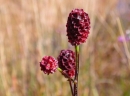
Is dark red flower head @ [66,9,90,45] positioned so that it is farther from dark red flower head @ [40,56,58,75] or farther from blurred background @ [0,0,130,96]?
blurred background @ [0,0,130,96]

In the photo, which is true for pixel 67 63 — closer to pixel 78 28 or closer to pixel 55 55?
pixel 78 28

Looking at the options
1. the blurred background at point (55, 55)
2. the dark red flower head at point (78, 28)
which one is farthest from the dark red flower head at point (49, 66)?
the blurred background at point (55, 55)

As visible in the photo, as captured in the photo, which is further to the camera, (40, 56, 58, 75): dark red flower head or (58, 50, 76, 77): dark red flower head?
(58, 50, 76, 77): dark red flower head

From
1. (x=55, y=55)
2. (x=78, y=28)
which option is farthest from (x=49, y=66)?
(x=55, y=55)

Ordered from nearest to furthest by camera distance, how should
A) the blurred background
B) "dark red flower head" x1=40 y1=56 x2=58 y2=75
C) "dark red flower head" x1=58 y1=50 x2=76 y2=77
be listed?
1. "dark red flower head" x1=40 y1=56 x2=58 y2=75
2. "dark red flower head" x1=58 y1=50 x2=76 y2=77
3. the blurred background

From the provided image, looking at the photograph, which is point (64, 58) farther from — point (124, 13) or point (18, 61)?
point (124, 13)

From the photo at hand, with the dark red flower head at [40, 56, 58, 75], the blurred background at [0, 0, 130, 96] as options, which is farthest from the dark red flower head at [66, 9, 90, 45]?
the blurred background at [0, 0, 130, 96]
